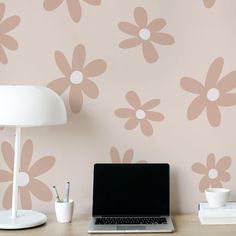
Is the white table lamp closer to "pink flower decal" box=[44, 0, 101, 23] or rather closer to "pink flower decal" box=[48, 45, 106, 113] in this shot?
"pink flower decal" box=[48, 45, 106, 113]

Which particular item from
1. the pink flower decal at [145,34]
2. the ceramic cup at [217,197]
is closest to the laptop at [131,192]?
the ceramic cup at [217,197]

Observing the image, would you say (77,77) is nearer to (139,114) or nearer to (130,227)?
(139,114)

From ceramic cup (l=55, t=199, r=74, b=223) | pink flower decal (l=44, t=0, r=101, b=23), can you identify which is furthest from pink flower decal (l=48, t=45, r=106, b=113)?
ceramic cup (l=55, t=199, r=74, b=223)

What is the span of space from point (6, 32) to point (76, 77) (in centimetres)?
32

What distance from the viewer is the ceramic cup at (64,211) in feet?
4.83

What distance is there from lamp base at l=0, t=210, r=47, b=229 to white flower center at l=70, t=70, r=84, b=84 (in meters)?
0.51

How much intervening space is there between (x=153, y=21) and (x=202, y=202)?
2.38 feet

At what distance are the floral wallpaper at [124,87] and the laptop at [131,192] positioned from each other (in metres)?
0.08

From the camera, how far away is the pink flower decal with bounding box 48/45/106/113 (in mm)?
1633

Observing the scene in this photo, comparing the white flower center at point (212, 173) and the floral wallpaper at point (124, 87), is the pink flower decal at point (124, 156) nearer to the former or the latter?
the floral wallpaper at point (124, 87)

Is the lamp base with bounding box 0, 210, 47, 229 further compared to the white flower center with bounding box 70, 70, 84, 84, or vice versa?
the white flower center with bounding box 70, 70, 84, 84

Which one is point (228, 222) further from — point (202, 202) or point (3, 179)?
point (3, 179)

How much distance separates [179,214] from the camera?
5.35ft

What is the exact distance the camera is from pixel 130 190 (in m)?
1.56
